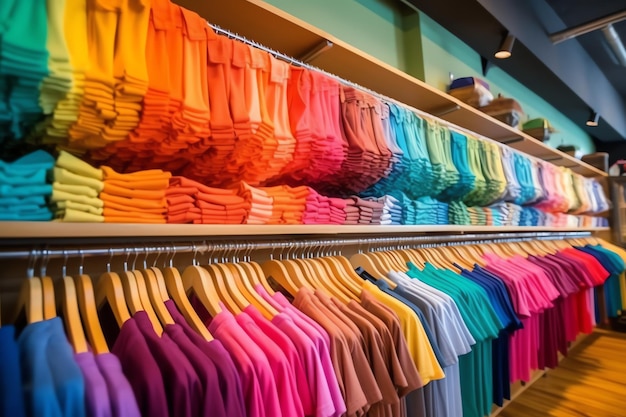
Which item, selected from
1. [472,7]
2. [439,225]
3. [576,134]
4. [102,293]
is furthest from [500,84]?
[102,293]

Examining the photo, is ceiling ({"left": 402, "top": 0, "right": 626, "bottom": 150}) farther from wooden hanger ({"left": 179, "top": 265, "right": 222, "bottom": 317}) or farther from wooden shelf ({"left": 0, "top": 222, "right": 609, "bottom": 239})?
wooden hanger ({"left": 179, "top": 265, "right": 222, "bottom": 317})

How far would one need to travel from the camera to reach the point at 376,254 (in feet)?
5.74

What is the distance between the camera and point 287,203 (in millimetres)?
1331

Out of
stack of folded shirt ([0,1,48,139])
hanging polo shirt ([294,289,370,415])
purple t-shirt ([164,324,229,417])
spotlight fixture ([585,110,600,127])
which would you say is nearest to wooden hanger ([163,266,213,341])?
purple t-shirt ([164,324,229,417])

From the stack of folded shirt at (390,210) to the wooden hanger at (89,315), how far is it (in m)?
1.12

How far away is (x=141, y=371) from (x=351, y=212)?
999mm

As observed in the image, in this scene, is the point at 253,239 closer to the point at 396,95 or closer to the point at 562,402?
the point at 396,95

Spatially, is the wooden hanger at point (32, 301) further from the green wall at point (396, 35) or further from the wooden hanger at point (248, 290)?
the green wall at point (396, 35)

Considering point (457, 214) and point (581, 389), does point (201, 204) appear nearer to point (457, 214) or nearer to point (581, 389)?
point (457, 214)

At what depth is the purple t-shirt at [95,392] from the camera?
0.64m

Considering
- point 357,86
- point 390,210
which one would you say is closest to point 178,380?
point 390,210

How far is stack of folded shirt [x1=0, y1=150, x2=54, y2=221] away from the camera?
779 mm

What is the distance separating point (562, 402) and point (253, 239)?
8.08ft

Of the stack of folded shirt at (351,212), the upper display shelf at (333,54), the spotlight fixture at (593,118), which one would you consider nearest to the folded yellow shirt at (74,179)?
the upper display shelf at (333,54)
